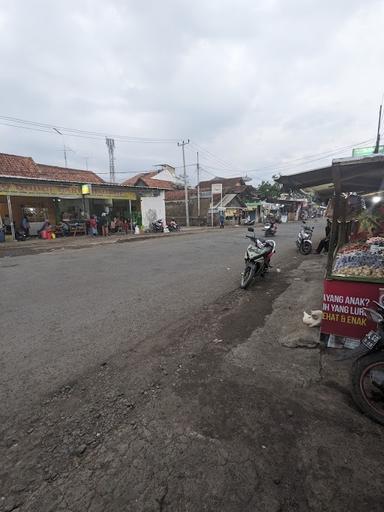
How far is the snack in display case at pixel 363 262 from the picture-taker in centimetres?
351

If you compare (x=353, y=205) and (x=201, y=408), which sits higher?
(x=353, y=205)

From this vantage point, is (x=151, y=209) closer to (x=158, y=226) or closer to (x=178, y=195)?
(x=158, y=226)

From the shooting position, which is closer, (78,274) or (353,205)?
(353,205)

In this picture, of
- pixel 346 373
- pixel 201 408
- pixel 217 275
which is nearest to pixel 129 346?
pixel 201 408

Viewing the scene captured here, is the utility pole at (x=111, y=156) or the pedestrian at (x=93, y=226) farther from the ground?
the utility pole at (x=111, y=156)

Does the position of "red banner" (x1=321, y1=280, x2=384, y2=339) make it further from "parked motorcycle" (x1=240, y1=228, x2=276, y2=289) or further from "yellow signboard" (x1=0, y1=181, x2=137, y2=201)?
"yellow signboard" (x1=0, y1=181, x2=137, y2=201)

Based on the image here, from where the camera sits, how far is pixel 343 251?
13.3ft

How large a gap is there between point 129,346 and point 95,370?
2.08ft

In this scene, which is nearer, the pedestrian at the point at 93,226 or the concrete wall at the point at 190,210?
the pedestrian at the point at 93,226

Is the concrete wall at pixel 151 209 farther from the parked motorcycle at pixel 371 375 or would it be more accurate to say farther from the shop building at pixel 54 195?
the parked motorcycle at pixel 371 375

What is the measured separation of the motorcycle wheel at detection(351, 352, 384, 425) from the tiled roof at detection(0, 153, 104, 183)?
65.4 ft

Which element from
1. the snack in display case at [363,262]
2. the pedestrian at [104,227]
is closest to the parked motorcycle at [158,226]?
the pedestrian at [104,227]

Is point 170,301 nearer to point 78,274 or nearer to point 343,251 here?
point 343,251

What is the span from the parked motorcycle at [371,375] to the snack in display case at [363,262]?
98cm
